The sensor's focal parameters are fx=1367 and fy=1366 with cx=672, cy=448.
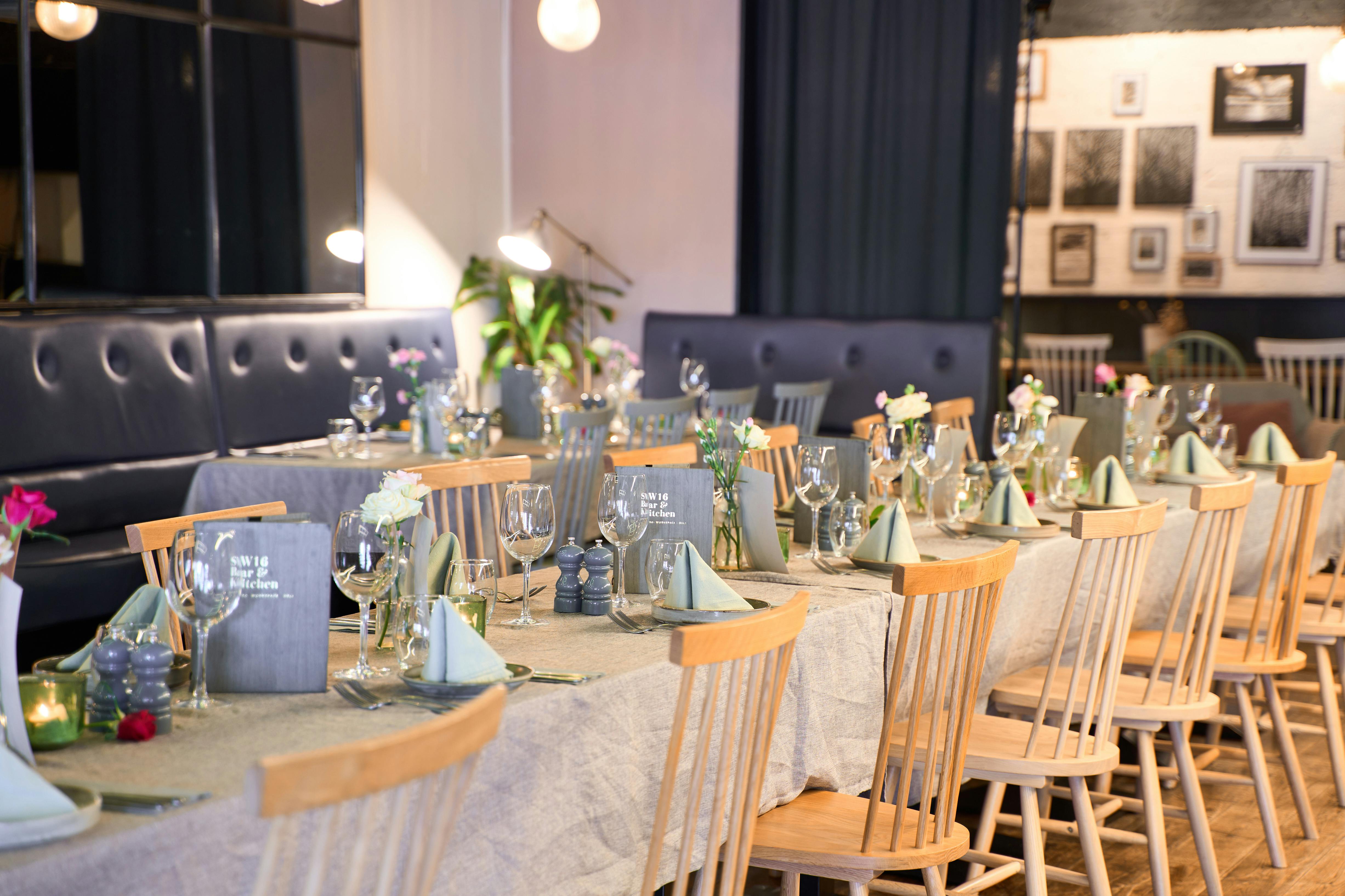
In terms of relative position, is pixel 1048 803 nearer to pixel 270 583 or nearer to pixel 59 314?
pixel 270 583

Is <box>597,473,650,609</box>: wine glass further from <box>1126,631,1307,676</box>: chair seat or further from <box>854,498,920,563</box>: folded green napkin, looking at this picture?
<box>1126,631,1307,676</box>: chair seat

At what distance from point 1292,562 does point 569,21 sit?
2.95 m

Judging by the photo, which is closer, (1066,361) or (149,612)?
(149,612)

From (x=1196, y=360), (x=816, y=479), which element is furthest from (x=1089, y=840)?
(x=1196, y=360)

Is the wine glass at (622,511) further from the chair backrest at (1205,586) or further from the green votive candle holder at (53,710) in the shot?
the chair backrest at (1205,586)

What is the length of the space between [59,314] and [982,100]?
3.78 meters

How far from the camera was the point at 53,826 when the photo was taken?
1220mm

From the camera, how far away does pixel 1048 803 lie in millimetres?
3156

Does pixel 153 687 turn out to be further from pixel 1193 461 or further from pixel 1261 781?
pixel 1193 461

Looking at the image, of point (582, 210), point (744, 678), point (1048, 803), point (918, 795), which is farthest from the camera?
point (582, 210)

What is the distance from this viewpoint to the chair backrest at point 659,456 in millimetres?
2922

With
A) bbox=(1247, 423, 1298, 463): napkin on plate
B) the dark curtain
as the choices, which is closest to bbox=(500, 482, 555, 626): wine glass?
bbox=(1247, 423, 1298, 463): napkin on plate

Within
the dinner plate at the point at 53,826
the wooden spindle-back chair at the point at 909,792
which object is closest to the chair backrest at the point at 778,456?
the wooden spindle-back chair at the point at 909,792

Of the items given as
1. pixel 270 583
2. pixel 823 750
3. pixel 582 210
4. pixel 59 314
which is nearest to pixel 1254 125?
pixel 582 210
